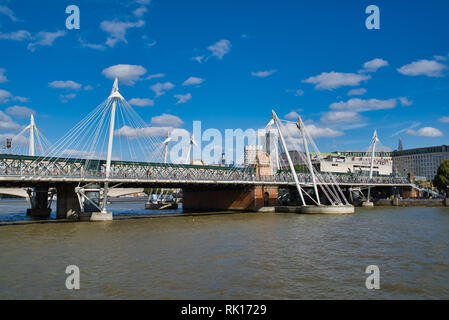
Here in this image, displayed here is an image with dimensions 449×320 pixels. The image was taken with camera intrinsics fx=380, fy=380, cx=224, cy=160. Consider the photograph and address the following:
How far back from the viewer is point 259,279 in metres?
19.8

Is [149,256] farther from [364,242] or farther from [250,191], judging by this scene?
[250,191]

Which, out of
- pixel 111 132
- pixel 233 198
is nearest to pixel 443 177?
pixel 233 198

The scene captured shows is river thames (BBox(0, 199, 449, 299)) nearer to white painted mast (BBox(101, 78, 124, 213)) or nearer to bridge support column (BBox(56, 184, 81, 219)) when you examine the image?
white painted mast (BBox(101, 78, 124, 213))

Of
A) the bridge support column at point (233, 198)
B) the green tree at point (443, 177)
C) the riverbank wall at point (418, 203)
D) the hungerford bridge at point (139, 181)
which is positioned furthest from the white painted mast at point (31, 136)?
the green tree at point (443, 177)

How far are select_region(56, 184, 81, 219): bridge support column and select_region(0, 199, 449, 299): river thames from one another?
22.2 m

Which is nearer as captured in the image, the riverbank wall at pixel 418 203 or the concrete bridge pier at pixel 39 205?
the concrete bridge pier at pixel 39 205

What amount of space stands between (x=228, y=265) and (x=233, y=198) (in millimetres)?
67897

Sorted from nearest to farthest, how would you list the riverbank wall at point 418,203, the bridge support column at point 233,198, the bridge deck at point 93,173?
the bridge deck at point 93,173
the bridge support column at point 233,198
the riverbank wall at point 418,203

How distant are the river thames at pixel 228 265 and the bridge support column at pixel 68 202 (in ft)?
72.8

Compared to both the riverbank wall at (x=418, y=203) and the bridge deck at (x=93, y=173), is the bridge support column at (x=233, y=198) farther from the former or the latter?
the riverbank wall at (x=418, y=203)

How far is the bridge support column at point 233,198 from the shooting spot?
278 ft

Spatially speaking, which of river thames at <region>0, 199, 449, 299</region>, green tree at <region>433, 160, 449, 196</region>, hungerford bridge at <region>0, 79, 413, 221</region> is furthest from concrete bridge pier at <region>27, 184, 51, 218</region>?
green tree at <region>433, 160, 449, 196</region>

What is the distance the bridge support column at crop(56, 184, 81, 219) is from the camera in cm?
6057

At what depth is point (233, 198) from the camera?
9100 cm
